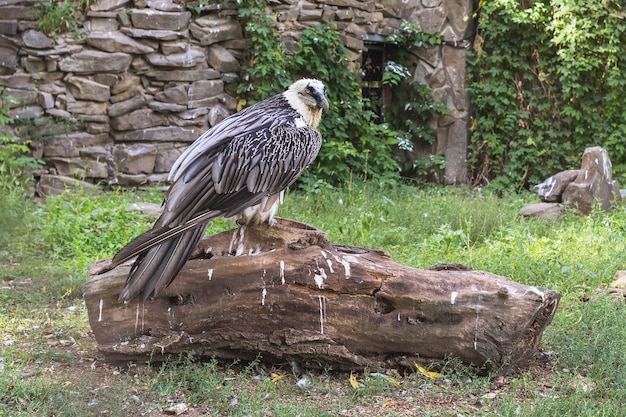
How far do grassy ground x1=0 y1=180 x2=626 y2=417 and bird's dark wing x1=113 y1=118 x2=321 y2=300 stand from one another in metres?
0.58

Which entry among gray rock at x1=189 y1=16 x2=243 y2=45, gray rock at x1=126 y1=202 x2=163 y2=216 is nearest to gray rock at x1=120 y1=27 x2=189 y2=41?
gray rock at x1=189 y1=16 x2=243 y2=45

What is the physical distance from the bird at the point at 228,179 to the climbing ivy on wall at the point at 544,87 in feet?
23.3

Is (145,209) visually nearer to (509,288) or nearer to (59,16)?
(59,16)

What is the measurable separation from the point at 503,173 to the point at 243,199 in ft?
26.1

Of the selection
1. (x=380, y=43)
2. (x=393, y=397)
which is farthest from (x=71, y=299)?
(x=380, y=43)

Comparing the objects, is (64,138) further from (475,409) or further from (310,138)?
(475,409)

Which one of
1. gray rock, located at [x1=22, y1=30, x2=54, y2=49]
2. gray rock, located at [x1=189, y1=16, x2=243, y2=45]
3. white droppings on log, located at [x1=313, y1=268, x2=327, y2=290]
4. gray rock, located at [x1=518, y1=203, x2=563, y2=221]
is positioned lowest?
Answer: gray rock, located at [x1=518, y1=203, x2=563, y2=221]

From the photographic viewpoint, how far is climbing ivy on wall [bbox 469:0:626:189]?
1102cm

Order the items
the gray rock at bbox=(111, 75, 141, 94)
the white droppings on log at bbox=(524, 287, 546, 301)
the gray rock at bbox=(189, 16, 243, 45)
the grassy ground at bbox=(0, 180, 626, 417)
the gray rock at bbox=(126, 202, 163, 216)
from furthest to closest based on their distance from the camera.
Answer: the gray rock at bbox=(189, 16, 243, 45)
the gray rock at bbox=(111, 75, 141, 94)
the gray rock at bbox=(126, 202, 163, 216)
the white droppings on log at bbox=(524, 287, 546, 301)
the grassy ground at bbox=(0, 180, 626, 417)

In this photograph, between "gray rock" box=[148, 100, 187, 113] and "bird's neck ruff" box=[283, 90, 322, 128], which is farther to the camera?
"gray rock" box=[148, 100, 187, 113]

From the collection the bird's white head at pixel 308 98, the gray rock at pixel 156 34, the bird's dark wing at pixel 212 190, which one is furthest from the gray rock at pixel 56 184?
the bird's dark wing at pixel 212 190

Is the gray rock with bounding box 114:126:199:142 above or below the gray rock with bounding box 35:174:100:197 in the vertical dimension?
above

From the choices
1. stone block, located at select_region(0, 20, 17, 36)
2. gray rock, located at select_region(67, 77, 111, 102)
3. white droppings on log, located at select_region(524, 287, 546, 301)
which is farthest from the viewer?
gray rock, located at select_region(67, 77, 111, 102)

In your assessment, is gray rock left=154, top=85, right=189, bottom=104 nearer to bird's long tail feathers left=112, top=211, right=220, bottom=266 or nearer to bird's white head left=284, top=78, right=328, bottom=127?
bird's white head left=284, top=78, right=328, bottom=127
